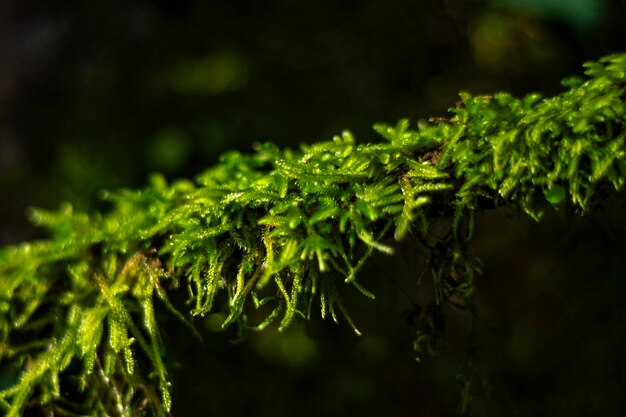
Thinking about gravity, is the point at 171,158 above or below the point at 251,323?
above

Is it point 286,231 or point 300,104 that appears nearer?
point 286,231

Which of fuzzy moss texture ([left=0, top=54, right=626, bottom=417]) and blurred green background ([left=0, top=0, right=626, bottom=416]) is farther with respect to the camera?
blurred green background ([left=0, top=0, right=626, bottom=416])

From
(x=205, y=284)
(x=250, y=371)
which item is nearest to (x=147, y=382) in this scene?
(x=205, y=284)

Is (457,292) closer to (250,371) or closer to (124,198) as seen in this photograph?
(124,198)

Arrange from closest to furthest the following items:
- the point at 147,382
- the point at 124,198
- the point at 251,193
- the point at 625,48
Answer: the point at 251,193
the point at 147,382
the point at 124,198
the point at 625,48

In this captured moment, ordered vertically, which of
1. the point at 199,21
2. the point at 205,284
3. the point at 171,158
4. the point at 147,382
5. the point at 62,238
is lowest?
the point at 147,382
